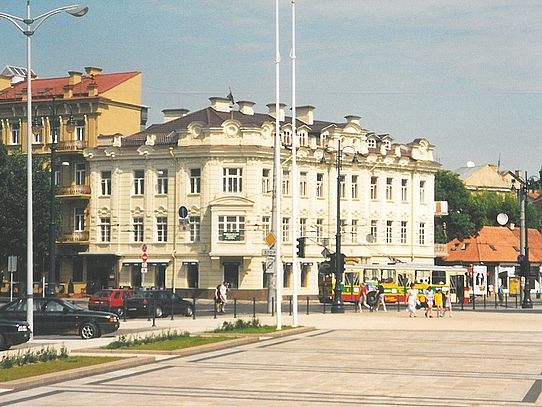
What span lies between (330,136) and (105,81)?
1777cm

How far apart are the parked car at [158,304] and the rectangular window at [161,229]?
26.8 meters

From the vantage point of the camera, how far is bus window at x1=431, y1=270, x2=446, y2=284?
7062 cm

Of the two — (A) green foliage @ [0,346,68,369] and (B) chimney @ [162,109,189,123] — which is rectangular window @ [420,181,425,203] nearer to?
(B) chimney @ [162,109,189,123]

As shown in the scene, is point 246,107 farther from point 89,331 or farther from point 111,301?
point 89,331

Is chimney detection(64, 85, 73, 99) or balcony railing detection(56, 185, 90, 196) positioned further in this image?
chimney detection(64, 85, 73, 99)

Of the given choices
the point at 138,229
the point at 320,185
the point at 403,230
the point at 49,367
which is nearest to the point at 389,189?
the point at 403,230

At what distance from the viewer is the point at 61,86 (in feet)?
288

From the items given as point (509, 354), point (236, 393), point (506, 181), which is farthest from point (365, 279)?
point (506, 181)

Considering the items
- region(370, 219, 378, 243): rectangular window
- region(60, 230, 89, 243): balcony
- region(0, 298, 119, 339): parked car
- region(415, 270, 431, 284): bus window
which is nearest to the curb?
region(0, 298, 119, 339): parked car

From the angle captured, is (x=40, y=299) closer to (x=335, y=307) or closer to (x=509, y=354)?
(x=509, y=354)

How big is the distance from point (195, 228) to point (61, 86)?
17731 mm

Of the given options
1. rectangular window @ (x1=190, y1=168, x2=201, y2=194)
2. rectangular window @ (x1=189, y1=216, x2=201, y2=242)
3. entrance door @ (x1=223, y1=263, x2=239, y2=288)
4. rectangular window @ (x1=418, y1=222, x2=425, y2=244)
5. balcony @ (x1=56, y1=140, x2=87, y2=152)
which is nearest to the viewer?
entrance door @ (x1=223, y1=263, x2=239, y2=288)

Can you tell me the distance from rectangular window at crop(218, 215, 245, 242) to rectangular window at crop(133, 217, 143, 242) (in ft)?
21.2

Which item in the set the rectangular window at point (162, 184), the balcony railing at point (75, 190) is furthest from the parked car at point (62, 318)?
the balcony railing at point (75, 190)
